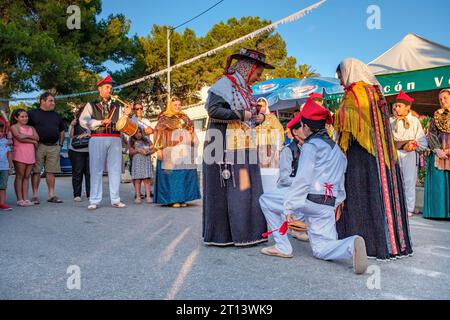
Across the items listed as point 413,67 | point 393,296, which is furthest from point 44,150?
point 413,67

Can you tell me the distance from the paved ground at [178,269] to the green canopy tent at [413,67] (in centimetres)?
387

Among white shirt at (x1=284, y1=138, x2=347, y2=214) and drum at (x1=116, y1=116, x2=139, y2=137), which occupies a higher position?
drum at (x1=116, y1=116, x2=139, y2=137)

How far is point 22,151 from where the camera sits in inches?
319

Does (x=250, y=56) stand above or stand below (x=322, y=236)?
above

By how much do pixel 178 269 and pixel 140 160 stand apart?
5.60 metres

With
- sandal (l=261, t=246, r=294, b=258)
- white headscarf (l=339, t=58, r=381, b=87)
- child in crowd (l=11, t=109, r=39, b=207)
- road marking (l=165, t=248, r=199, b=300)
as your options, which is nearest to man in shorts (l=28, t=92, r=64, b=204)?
child in crowd (l=11, t=109, r=39, b=207)

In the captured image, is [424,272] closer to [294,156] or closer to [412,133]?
[294,156]

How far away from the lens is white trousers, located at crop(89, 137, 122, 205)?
7832 mm

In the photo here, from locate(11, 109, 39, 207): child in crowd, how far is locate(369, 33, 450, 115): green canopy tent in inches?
278

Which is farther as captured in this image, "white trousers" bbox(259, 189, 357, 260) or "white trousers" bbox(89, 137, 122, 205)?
"white trousers" bbox(89, 137, 122, 205)

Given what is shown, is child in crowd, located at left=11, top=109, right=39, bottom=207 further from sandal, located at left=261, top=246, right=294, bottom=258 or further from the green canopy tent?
the green canopy tent

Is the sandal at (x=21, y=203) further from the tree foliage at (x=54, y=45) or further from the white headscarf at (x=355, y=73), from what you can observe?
the tree foliage at (x=54, y=45)
